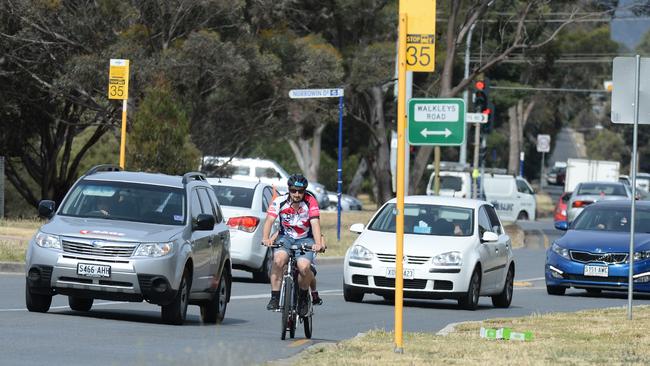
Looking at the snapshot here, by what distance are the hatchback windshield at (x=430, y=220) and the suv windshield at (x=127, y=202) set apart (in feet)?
17.2

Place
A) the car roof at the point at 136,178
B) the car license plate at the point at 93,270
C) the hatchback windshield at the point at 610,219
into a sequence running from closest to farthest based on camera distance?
the car license plate at the point at 93,270
the car roof at the point at 136,178
the hatchback windshield at the point at 610,219

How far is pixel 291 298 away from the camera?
14.2 metres

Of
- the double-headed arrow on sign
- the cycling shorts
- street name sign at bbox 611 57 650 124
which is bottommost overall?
the cycling shorts

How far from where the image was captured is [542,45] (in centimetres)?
4919

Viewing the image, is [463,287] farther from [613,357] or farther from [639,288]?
[613,357]

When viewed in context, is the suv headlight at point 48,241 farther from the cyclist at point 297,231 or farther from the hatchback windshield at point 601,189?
the hatchback windshield at point 601,189

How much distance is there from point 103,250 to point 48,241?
0.62 metres

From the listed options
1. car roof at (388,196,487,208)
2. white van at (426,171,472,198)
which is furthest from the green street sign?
white van at (426,171,472,198)

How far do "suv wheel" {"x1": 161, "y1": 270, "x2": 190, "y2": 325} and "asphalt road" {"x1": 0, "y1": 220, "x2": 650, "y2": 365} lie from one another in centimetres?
16

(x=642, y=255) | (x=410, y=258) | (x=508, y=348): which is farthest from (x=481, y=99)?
(x=508, y=348)

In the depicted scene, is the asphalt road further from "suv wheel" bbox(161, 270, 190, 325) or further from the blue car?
the blue car

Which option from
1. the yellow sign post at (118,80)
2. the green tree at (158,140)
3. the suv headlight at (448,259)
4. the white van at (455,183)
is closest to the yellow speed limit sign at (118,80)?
the yellow sign post at (118,80)

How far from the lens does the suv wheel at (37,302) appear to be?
1577cm

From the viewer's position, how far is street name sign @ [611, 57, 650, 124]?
18.0 meters
